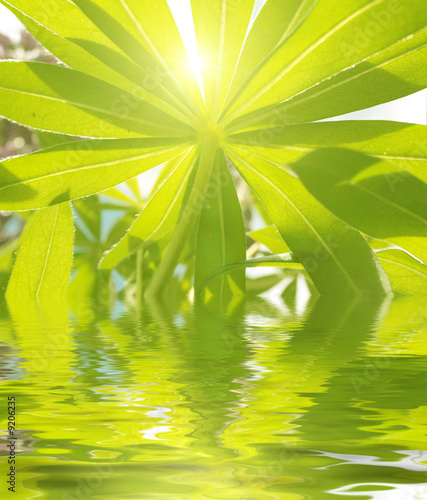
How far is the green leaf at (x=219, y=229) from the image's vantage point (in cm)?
119

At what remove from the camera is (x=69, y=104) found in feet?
3.43

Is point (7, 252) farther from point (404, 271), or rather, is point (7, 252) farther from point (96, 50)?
point (404, 271)

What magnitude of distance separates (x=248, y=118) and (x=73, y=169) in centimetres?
36

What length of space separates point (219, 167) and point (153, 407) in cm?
91

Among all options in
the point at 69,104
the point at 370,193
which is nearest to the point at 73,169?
the point at 69,104

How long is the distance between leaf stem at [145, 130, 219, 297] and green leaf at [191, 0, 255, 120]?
10 centimetres

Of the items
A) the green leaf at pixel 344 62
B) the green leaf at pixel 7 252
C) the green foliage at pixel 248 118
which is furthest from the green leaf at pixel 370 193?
the green leaf at pixel 7 252

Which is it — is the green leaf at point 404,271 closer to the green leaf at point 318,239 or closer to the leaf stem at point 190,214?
the green leaf at point 318,239

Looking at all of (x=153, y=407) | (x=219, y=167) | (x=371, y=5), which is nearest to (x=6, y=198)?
(x=219, y=167)

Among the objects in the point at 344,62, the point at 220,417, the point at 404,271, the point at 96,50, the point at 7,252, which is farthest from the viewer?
the point at 7,252

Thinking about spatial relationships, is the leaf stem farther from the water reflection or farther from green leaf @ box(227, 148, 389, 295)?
the water reflection

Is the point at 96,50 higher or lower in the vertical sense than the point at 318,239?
higher

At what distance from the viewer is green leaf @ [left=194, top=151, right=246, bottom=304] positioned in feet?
3.90

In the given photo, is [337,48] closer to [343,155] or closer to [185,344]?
[343,155]
